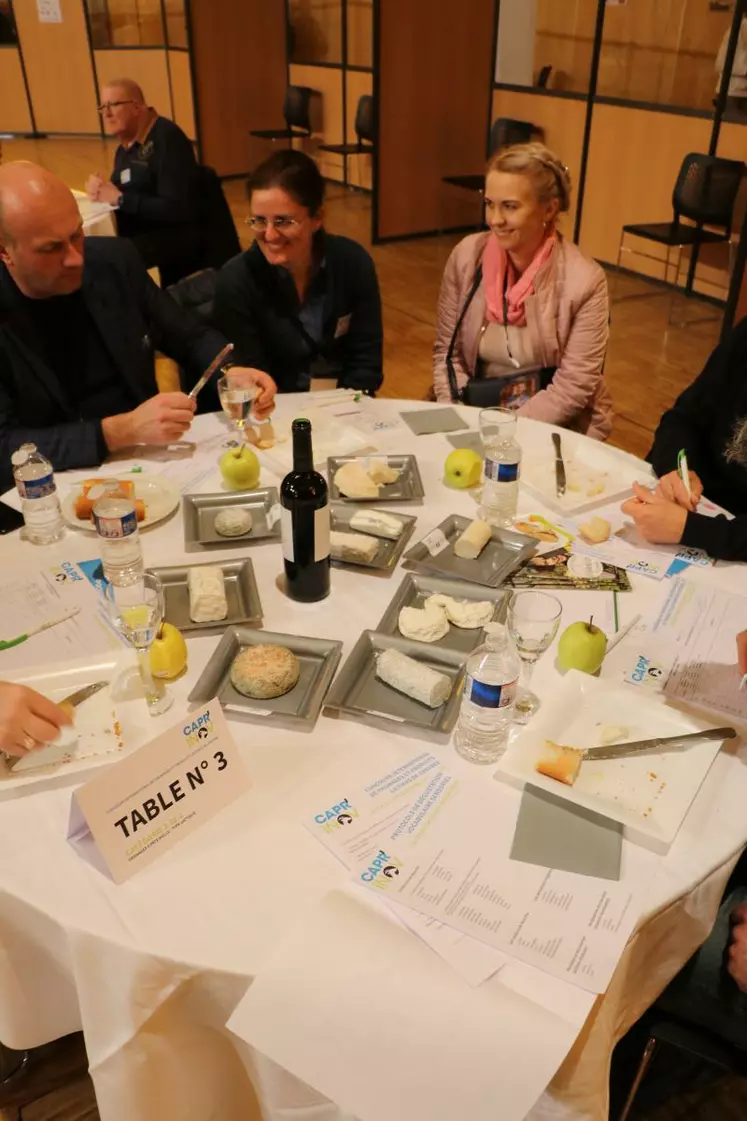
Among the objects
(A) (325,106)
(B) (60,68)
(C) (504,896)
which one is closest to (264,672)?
(C) (504,896)

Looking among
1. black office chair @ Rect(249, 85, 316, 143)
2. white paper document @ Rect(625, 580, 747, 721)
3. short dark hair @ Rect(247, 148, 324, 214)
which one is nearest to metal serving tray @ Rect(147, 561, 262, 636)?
white paper document @ Rect(625, 580, 747, 721)

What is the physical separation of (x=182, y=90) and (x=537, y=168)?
8644 mm

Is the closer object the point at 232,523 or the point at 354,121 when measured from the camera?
the point at 232,523

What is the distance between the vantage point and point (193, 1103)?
1.06 meters

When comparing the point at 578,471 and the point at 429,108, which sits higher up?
the point at 429,108

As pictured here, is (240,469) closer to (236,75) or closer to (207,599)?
(207,599)

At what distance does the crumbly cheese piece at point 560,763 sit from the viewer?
3.67 feet

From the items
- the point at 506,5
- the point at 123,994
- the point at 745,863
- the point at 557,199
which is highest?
the point at 506,5

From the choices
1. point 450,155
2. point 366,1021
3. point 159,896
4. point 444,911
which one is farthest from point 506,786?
point 450,155

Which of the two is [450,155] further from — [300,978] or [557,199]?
[300,978]

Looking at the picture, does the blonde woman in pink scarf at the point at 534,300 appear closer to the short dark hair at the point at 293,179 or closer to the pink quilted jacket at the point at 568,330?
the pink quilted jacket at the point at 568,330

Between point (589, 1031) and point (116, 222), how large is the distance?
4416 mm

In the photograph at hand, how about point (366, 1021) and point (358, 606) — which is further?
point (358, 606)

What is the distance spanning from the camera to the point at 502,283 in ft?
8.61
